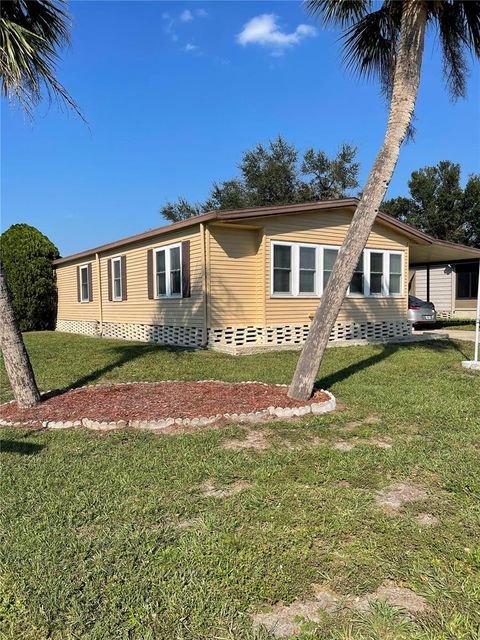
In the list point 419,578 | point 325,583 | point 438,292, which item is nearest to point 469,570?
point 419,578

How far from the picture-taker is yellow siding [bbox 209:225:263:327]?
422 inches

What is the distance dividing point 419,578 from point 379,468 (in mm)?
1412

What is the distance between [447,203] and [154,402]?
33.6 meters

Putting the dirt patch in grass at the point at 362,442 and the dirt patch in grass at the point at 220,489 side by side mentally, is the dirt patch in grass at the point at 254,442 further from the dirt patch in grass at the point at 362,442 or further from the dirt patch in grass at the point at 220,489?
the dirt patch in grass at the point at 220,489

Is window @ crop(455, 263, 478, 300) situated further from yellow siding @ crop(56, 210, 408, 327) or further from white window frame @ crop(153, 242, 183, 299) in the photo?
white window frame @ crop(153, 242, 183, 299)

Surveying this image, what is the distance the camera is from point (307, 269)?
1178 centimetres

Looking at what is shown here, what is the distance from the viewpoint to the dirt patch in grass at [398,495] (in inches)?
122

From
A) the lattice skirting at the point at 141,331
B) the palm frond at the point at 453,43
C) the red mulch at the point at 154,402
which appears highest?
the palm frond at the point at 453,43

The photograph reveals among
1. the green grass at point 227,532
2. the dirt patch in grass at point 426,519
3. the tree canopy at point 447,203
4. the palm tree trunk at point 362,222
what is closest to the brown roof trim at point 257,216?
the palm tree trunk at point 362,222

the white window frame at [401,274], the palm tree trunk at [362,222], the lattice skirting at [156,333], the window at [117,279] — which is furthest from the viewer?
the window at [117,279]

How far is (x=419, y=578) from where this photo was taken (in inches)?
91.0

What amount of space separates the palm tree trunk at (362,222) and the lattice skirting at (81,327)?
38.1 feet

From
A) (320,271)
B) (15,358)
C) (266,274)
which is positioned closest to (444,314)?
(320,271)

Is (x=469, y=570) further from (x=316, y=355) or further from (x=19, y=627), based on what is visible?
(x=316, y=355)
